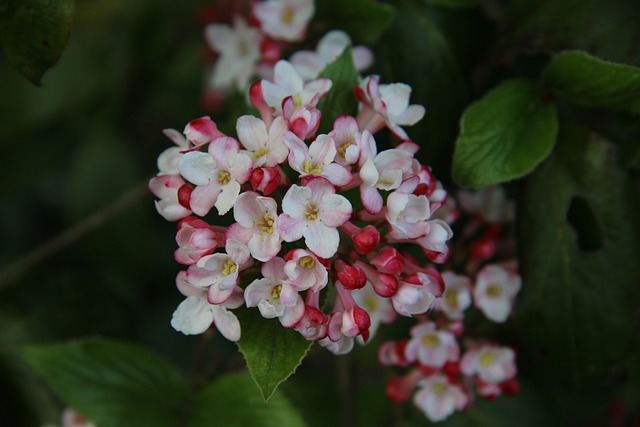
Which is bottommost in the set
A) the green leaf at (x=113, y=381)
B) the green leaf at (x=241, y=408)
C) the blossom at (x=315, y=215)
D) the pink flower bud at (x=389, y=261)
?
the green leaf at (x=241, y=408)

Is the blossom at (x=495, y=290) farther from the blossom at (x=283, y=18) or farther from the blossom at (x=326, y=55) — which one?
the blossom at (x=283, y=18)

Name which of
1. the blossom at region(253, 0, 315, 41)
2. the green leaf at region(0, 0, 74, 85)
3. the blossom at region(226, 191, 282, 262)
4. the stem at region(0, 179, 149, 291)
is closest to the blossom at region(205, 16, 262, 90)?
the blossom at region(253, 0, 315, 41)

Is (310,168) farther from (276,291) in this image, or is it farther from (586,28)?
(586,28)

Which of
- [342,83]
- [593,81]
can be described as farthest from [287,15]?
[593,81]

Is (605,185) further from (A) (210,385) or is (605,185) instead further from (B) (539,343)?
(A) (210,385)

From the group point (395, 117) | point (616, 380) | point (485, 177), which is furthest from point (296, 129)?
point (616, 380)

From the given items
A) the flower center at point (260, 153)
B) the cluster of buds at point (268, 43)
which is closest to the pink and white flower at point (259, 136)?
the flower center at point (260, 153)
